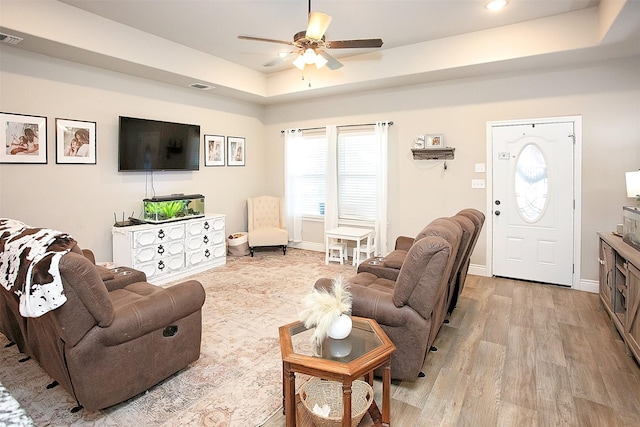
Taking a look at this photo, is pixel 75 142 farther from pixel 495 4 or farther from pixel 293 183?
pixel 495 4

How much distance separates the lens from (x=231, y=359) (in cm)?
281

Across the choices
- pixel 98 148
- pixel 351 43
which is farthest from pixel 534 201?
pixel 98 148

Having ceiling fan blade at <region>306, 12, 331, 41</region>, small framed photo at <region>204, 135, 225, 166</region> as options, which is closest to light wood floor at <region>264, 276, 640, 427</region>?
ceiling fan blade at <region>306, 12, 331, 41</region>

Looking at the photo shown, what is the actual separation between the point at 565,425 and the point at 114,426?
8.40ft

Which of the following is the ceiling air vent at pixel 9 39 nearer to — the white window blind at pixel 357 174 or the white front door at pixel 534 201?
the white window blind at pixel 357 174

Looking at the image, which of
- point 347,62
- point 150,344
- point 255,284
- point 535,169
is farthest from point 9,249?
point 535,169

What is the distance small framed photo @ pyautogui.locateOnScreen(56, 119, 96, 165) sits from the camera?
4.19 m

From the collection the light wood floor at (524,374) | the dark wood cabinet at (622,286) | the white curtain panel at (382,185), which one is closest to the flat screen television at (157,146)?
the white curtain panel at (382,185)

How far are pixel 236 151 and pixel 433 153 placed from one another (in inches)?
135

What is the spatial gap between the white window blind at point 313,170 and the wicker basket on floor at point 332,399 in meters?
4.62

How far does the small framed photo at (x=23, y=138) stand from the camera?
3.77 meters

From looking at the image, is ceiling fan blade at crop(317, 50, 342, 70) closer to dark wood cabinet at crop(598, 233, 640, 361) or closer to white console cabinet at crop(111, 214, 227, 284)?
white console cabinet at crop(111, 214, 227, 284)

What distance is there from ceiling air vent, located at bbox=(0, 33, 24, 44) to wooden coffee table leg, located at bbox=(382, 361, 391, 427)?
14.6 ft

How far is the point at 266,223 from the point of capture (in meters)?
6.72
